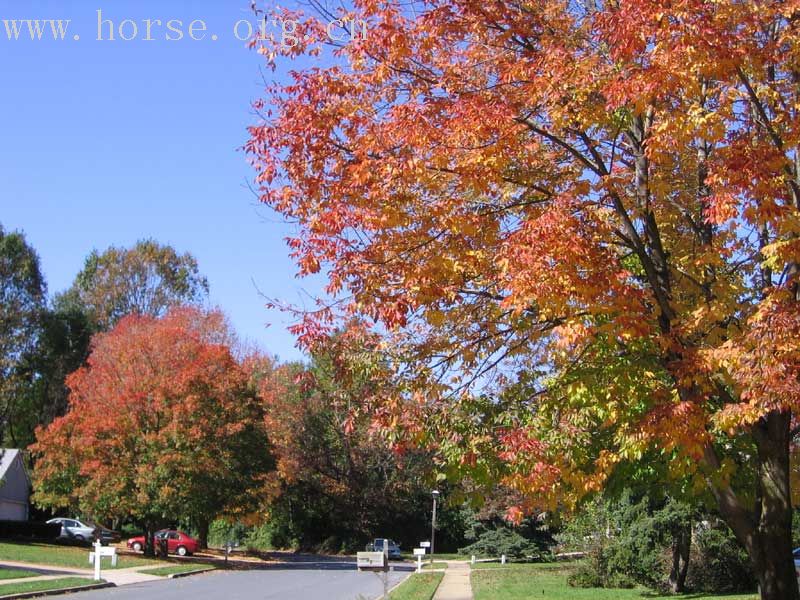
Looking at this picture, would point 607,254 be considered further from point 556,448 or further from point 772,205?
point 556,448

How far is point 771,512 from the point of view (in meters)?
9.20

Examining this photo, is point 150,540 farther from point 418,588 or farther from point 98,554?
point 418,588

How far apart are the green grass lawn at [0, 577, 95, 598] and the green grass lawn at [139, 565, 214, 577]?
5.63 m

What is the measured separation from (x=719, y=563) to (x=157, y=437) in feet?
73.3

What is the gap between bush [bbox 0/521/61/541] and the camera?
44934 millimetres

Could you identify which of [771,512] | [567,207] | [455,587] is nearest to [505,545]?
[455,587]

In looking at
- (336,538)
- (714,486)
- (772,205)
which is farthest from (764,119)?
(336,538)

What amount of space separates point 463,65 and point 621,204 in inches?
89.3

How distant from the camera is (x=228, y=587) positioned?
81.1 feet

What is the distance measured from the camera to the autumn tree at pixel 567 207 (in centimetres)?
785

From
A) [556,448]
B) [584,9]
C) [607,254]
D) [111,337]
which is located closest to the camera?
[607,254]

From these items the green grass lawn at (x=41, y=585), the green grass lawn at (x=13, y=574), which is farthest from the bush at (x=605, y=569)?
the green grass lawn at (x=13, y=574)

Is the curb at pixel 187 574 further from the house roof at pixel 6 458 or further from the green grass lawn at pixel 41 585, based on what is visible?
the house roof at pixel 6 458

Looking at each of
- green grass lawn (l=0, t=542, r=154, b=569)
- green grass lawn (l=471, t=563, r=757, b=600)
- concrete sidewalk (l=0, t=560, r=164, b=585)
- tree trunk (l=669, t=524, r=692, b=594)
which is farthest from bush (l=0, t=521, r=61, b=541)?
tree trunk (l=669, t=524, r=692, b=594)
